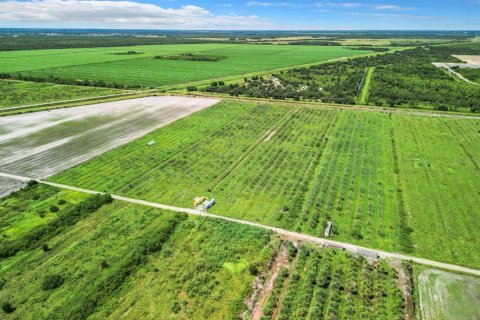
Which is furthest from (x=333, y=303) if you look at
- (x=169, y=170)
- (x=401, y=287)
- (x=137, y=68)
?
(x=137, y=68)

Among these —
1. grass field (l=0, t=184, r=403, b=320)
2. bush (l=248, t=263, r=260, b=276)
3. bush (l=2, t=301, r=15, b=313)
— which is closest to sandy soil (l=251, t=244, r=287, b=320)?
grass field (l=0, t=184, r=403, b=320)

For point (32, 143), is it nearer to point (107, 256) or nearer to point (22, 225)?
point (22, 225)

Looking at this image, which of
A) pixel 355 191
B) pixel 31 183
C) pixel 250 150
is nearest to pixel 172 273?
pixel 355 191

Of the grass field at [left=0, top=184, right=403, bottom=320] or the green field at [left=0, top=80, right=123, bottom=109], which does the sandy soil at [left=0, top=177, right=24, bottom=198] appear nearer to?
the grass field at [left=0, top=184, right=403, bottom=320]

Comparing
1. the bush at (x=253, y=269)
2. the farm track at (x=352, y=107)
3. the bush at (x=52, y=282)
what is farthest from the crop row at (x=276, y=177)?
the farm track at (x=352, y=107)

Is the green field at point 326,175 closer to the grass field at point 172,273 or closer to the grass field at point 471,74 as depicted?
the grass field at point 172,273

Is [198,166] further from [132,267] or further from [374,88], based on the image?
[374,88]
